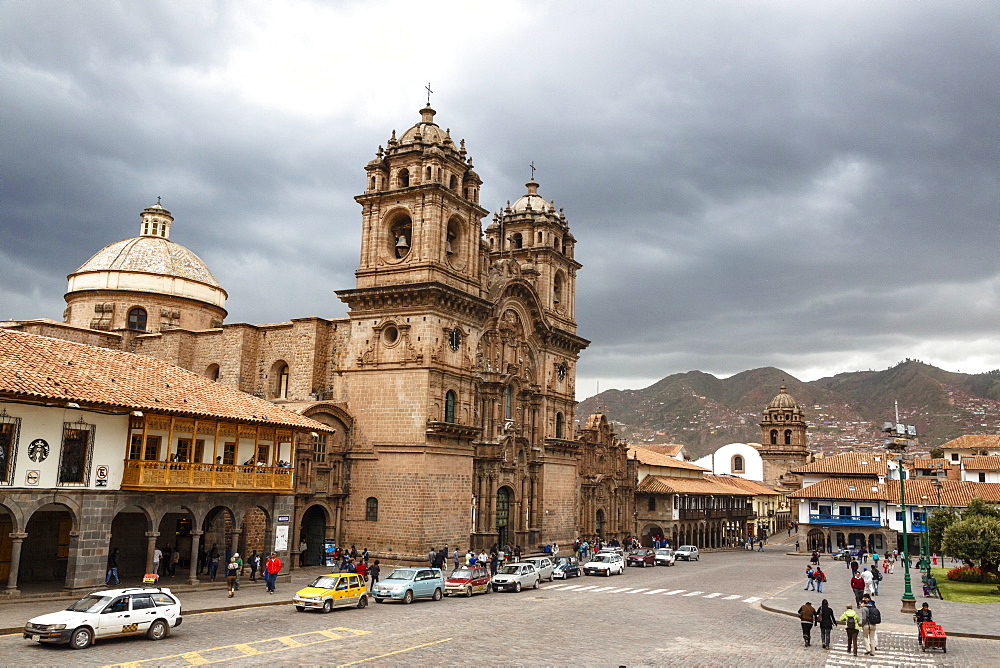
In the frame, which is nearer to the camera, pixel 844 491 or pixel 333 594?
pixel 333 594

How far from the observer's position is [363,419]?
150 feet

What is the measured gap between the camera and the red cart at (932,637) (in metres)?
22.6

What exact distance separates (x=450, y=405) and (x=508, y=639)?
81.0 feet

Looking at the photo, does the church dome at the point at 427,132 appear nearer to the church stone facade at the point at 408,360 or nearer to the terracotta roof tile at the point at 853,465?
the church stone facade at the point at 408,360

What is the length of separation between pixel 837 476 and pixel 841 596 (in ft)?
150

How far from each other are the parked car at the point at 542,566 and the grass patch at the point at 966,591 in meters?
18.1

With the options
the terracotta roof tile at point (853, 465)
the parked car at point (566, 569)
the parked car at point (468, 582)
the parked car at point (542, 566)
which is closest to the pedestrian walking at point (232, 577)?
the parked car at point (468, 582)

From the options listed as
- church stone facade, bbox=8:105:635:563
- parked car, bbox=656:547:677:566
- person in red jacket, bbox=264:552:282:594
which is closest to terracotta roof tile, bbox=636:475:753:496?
church stone facade, bbox=8:105:635:563

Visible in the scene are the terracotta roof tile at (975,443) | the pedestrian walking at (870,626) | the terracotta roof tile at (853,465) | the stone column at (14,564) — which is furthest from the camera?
the terracotta roof tile at (975,443)

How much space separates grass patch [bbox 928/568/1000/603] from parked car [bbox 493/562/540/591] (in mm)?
18282

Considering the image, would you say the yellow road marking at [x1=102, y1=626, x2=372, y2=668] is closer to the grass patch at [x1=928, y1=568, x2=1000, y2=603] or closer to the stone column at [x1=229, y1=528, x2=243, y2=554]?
the stone column at [x1=229, y1=528, x2=243, y2=554]

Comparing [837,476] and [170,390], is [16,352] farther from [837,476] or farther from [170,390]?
[837,476]

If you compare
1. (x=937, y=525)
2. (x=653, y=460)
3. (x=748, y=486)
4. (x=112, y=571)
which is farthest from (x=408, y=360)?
(x=748, y=486)

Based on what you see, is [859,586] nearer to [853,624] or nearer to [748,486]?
[853,624]
